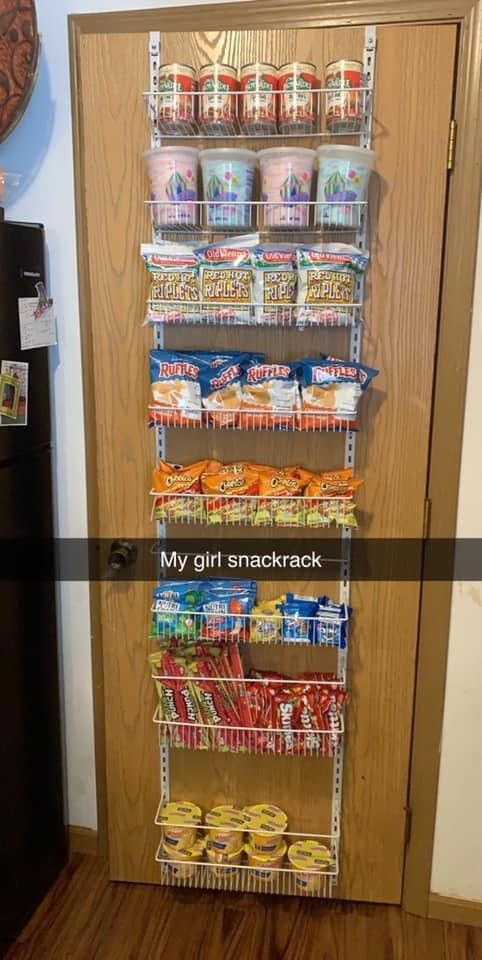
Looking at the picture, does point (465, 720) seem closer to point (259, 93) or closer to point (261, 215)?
point (261, 215)

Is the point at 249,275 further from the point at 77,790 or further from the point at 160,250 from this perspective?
the point at 77,790

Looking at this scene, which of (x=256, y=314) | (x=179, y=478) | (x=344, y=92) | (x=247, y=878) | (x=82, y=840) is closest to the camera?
(x=344, y=92)

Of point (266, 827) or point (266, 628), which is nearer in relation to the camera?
point (266, 628)

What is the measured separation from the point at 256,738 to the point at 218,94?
1.45 metres

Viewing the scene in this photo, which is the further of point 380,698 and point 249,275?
point 380,698

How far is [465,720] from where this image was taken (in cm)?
181

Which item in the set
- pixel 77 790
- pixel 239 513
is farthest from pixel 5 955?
pixel 239 513

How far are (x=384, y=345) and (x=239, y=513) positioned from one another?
1.64 ft

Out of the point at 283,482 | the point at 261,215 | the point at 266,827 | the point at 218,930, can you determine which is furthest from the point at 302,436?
the point at 218,930

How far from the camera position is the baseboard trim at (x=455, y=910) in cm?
187

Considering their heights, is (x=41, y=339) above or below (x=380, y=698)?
above

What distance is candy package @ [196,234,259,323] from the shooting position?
5.16 feet

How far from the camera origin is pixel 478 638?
1.76 meters

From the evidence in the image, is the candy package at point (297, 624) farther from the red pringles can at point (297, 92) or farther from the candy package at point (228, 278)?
the red pringles can at point (297, 92)
